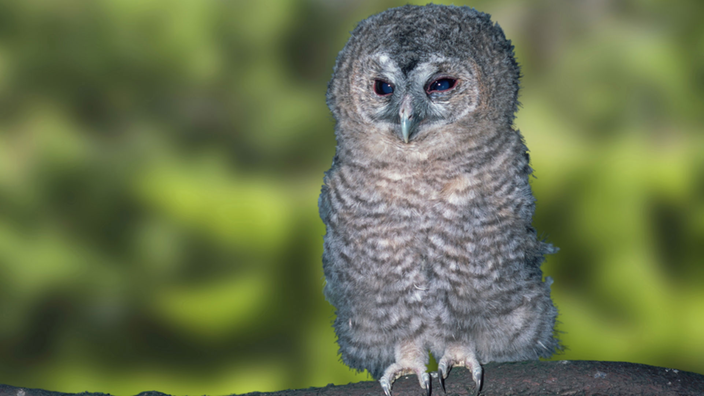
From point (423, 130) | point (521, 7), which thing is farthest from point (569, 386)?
point (521, 7)

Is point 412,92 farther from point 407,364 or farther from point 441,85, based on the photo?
point 407,364

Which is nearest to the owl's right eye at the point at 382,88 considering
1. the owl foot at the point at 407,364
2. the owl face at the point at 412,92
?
the owl face at the point at 412,92

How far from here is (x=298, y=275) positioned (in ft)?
9.16

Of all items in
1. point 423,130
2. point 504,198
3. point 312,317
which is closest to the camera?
point 423,130

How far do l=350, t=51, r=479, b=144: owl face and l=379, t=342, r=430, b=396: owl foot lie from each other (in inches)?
22.8

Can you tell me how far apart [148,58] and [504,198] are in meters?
2.02

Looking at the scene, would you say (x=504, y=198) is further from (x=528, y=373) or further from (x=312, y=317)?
(x=312, y=317)

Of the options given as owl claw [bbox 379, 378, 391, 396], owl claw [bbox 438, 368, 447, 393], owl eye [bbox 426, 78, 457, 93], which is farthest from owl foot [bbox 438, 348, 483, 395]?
owl eye [bbox 426, 78, 457, 93]

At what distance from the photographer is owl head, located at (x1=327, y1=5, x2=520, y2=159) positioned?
4.73 feet

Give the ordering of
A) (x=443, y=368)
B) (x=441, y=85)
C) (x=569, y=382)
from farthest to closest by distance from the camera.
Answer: (x=443, y=368) → (x=441, y=85) → (x=569, y=382)

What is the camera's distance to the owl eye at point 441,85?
1.47 meters

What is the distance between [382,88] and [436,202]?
12.7 inches

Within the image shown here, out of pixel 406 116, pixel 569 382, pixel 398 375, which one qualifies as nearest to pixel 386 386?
pixel 398 375

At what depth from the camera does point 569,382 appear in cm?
137
